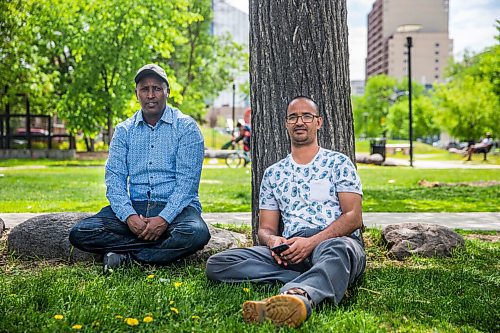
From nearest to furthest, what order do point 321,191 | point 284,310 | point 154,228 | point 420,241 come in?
point 284,310, point 321,191, point 154,228, point 420,241

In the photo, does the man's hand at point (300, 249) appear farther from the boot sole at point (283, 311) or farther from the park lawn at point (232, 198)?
the park lawn at point (232, 198)

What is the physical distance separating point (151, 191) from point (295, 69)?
1.53 m

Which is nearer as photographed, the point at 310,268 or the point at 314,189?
the point at 310,268

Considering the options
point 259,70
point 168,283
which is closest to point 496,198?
point 259,70

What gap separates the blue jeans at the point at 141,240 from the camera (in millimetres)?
4934

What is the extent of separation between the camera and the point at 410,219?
812 cm

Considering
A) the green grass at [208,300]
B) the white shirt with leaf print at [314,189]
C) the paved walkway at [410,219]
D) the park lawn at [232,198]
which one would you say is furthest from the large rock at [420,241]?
the park lawn at [232,198]

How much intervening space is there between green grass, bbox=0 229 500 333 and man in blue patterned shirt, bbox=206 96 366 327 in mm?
151

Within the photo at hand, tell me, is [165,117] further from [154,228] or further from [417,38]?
[417,38]

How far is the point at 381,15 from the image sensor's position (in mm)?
160875

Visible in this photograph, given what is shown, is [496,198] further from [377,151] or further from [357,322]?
[377,151]

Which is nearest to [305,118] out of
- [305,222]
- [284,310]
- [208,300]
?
[305,222]

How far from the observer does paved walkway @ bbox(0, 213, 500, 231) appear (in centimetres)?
767

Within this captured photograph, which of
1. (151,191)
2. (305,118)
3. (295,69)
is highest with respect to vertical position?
(295,69)
